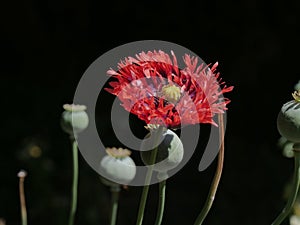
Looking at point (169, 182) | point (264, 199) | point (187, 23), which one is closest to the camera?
point (264, 199)

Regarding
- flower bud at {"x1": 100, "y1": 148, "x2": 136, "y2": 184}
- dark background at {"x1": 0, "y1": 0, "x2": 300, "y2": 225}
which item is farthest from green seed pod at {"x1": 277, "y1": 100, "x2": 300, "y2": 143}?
dark background at {"x1": 0, "y1": 0, "x2": 300, "y2": 225}

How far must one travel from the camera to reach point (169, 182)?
2.44 m

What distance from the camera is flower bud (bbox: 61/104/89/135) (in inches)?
32.5

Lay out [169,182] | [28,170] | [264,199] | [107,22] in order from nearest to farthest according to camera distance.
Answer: [28,170], [264,199], [169,182], [107,22]

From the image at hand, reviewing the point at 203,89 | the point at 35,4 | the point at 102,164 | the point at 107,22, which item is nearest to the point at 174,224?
the point at 107,22

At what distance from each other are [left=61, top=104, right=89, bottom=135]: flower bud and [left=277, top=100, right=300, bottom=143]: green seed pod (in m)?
0.28

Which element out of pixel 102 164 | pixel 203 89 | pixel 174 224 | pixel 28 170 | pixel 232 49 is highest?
pixel 203 89

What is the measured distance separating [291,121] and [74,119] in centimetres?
30

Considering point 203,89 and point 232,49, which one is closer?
point 203,89

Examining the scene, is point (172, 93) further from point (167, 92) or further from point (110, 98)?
point (110, 98)

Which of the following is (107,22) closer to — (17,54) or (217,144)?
(17,54)

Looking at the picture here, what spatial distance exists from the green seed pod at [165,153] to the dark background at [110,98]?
134cm

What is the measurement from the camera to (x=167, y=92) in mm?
A: 613

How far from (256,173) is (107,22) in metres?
0.94
